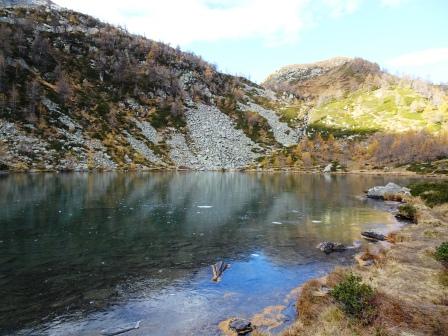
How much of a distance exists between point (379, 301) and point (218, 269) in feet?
35.3

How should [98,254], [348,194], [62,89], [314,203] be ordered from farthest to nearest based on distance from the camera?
[62,89], [348,194], [314,203], [98,254]

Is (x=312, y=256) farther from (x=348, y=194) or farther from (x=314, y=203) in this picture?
(x=348, y=194)

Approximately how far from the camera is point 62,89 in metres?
148

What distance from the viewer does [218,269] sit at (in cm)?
2391

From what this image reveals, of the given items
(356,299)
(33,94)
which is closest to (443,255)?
(356,299)

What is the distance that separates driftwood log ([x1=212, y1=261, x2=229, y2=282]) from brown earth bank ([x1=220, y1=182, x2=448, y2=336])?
4.96 metres

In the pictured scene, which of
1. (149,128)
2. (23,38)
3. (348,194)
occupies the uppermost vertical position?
(23,38)

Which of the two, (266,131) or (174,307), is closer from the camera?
(174,307)

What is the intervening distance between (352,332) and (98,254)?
19.2 m

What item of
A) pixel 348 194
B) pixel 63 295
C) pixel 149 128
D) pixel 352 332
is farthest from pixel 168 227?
pixel 149 128

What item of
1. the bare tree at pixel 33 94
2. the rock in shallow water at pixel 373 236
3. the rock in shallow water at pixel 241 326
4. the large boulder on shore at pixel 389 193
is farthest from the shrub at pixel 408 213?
the bare tree at pixel 33 94

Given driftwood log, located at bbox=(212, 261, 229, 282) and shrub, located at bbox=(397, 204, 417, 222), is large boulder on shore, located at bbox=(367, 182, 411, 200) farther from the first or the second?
Answer: driftwood log, located at bbox=(212, 261, 229, 282)

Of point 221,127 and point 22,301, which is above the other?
point 221,127

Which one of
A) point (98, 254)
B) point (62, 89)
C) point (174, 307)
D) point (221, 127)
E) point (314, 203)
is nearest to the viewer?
point (174, 307)
